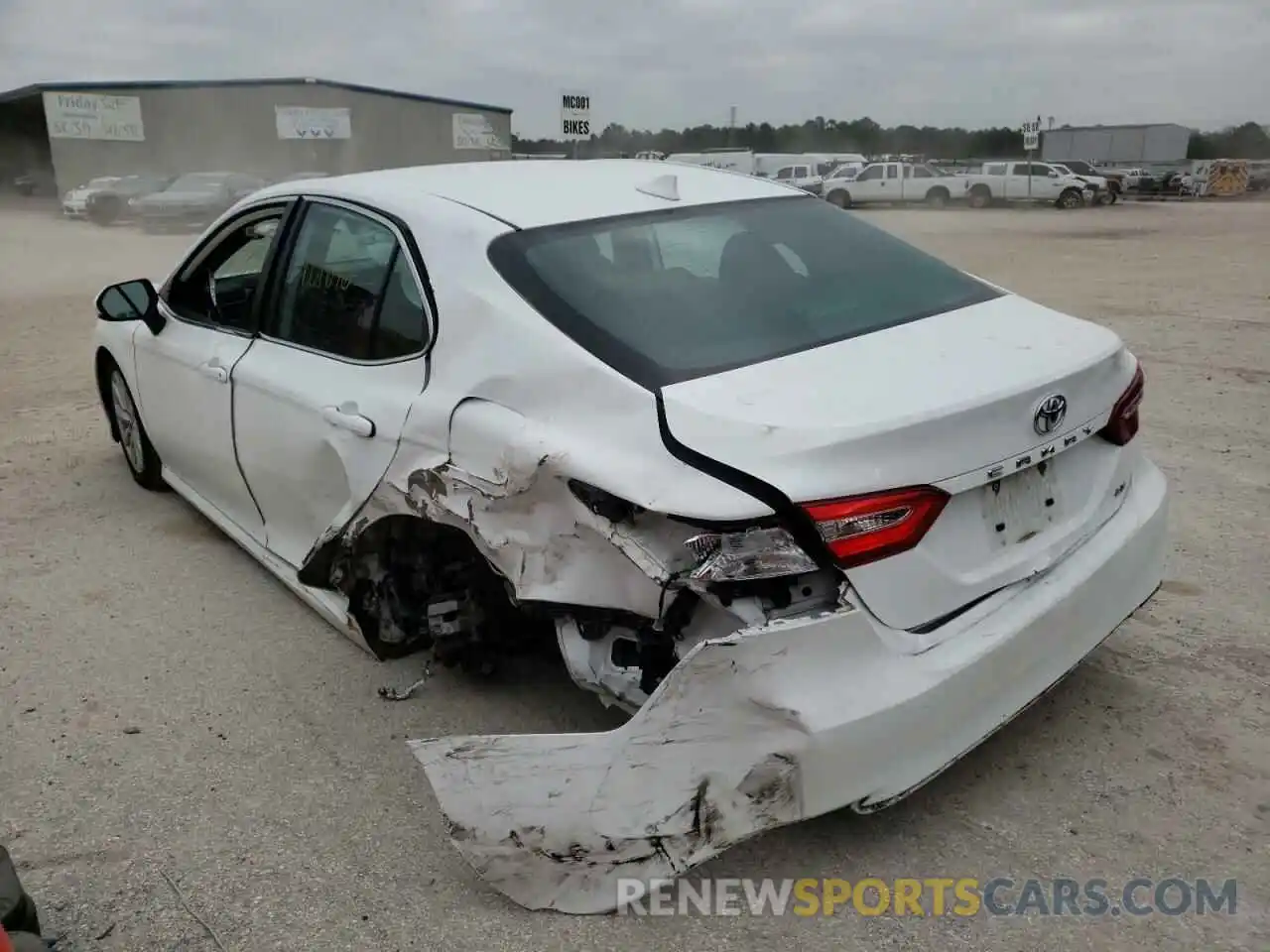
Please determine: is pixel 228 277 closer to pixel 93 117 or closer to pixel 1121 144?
pixel 93 117

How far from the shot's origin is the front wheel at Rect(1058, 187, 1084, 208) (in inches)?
1252

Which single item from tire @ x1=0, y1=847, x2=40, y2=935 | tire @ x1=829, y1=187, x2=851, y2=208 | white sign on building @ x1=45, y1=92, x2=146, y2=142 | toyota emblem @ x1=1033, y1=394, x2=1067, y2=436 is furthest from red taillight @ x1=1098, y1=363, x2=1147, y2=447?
white sign on building @ x1=45, y1=92, x2=146, y2=142

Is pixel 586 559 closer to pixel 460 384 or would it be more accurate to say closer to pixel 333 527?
pixel 460 384

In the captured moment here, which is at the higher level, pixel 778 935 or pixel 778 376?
pixel 778 376

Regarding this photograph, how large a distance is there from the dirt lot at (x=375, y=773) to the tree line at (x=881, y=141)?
50894mm

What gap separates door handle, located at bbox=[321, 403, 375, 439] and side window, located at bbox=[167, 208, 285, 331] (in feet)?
2.69

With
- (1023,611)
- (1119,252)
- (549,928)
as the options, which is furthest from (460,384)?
(1119,252)

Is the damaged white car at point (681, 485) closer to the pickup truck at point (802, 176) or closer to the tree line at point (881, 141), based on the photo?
the pickup truck at point (802, 176)

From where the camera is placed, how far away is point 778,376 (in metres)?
2.44

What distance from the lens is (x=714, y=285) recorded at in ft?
9.52

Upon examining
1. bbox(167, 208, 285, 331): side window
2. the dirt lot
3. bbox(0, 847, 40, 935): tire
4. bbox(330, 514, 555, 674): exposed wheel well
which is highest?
bbox(167, 208, 285, 331): side window

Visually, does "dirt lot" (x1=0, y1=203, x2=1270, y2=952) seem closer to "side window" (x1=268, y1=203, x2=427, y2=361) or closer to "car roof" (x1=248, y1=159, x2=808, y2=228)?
"side window" (x1=268, y1=203, x2=427, y2=361)

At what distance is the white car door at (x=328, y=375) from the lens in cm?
303

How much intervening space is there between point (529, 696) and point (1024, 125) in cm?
3071
